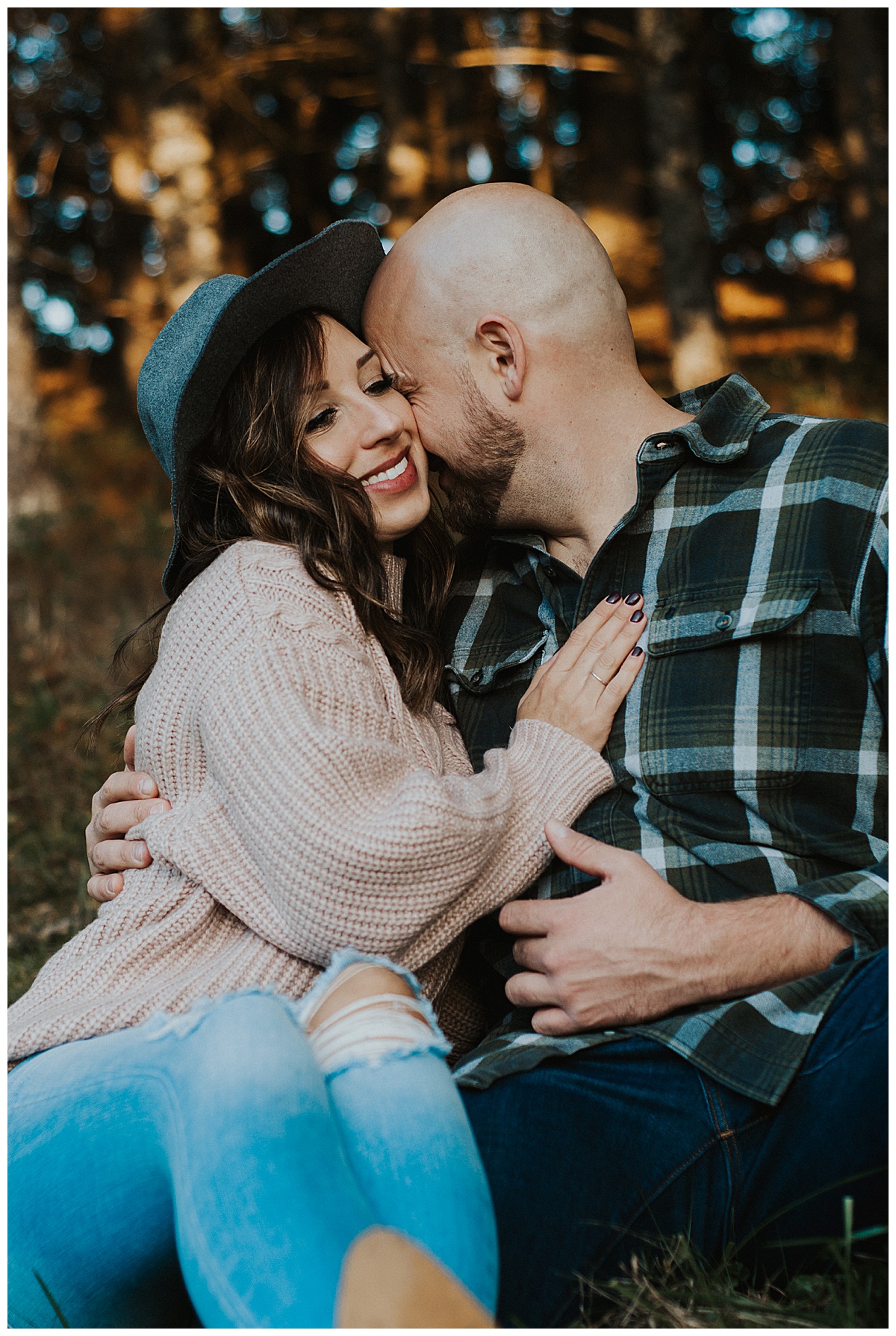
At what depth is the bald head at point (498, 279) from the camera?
256cm

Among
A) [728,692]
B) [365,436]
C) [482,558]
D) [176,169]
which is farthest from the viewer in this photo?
[176,169]

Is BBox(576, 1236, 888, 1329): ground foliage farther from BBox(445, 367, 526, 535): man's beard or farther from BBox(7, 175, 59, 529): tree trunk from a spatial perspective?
BBox(7, 175, 59, 529): tree trunk

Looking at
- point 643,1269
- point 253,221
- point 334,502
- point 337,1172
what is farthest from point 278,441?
point 253,221

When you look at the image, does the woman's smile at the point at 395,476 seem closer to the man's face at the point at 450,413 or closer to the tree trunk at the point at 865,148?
the man's face at the point at 450,413

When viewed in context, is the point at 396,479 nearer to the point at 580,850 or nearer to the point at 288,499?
the point at 288,499

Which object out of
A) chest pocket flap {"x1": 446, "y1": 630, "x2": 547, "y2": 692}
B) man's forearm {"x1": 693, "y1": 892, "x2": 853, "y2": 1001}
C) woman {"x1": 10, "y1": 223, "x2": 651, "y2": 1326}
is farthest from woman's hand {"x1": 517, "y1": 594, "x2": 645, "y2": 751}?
man's forearm {"x1": 693, "y1": 892, "x2": 853, "y2": 1001}

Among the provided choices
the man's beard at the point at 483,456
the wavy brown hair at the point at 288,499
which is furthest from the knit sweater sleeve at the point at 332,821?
the man's beard at the point at 483,456

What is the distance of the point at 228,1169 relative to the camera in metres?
1.34

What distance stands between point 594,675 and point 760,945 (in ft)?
2.02

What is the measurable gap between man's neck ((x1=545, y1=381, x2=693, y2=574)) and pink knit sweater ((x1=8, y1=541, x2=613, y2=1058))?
57 cm

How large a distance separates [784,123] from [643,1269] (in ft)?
42.2

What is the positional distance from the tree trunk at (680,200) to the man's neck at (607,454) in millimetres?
5520

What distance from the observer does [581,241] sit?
2.63 meters

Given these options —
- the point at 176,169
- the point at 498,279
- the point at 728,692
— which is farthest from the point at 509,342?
the point at 176,169
